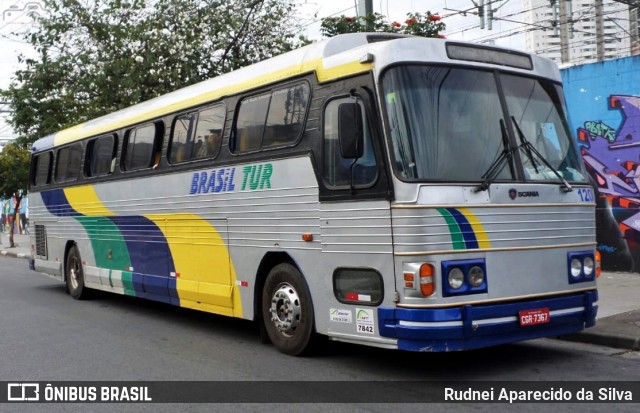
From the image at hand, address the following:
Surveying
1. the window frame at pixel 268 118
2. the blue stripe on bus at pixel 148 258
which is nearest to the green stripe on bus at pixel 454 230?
the window frame at pixel 268 118

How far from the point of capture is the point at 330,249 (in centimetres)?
696

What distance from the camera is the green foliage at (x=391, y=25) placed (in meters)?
13.9

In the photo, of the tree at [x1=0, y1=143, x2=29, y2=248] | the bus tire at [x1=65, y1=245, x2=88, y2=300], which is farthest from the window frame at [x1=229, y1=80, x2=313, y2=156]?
the tree at [x1=0, y1=143, x2=29, y2=248]

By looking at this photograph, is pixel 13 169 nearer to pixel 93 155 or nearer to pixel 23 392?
pixel 93 155

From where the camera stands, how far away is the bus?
6172mm

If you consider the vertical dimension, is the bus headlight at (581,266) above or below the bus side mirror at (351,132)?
below

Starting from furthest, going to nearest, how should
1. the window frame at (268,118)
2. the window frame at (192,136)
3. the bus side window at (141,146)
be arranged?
1. the bus side window at (141,146)
2. the window frame at (192,136)
3. the window frame at (268,118)

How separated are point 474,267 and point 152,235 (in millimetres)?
5883

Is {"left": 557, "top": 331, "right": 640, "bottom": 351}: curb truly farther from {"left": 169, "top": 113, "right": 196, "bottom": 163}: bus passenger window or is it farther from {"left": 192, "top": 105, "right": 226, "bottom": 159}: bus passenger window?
{"left": 169, "top": 113, "right": 196, "bottom": 163}: bus passenger window

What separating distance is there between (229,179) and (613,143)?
7.83 metres

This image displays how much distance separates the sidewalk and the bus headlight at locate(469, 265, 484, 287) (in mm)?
2611

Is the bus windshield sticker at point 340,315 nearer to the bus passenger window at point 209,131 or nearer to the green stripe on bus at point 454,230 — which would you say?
the green stripe on bus at point 454,230

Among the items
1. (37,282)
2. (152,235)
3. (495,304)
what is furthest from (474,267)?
(37,282)

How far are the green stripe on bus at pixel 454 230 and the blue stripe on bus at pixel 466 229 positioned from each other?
0.09ft
